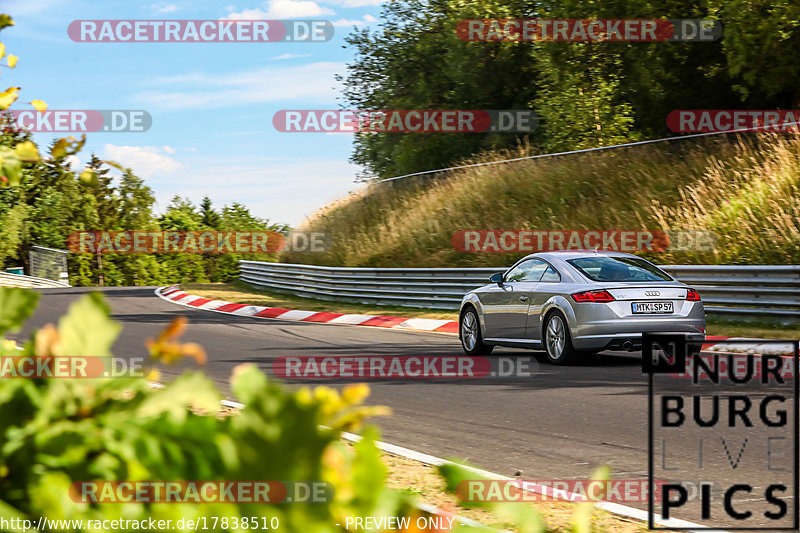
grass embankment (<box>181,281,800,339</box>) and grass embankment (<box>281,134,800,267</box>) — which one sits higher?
grass embankment (<box>281,134,800,267</box>)

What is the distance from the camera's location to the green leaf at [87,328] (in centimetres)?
132

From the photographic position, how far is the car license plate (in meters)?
11.4

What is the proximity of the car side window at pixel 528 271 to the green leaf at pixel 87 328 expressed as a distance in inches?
450

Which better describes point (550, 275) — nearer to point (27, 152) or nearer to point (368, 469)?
point (27, 152)

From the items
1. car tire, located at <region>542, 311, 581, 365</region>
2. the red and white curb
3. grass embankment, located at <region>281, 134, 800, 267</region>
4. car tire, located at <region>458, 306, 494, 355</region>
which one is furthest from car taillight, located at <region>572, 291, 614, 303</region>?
grass embankment, located at <region>281, 134, 800, 267</region>

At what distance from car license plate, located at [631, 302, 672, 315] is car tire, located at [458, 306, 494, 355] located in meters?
2.78

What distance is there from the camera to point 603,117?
2755 cm

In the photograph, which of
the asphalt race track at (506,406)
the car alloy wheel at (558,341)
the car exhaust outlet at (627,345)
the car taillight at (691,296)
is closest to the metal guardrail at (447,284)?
the asphalt race track at (506,406)

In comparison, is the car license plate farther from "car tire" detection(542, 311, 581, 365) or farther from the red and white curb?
the red and white curb

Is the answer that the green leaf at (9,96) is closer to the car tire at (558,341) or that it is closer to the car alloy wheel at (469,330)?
the car tire at (558,341)

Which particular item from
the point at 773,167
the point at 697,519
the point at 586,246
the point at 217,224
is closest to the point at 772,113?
the point at 773,167

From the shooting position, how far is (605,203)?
2356 centimetres

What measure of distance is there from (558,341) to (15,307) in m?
10.8

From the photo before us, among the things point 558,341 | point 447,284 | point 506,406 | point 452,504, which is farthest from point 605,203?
point 452,504
